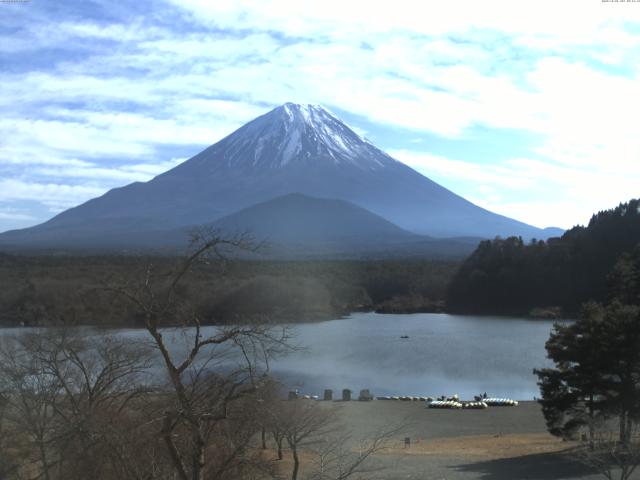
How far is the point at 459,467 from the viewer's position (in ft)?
43.5

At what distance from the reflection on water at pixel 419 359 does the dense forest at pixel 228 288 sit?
1.62m

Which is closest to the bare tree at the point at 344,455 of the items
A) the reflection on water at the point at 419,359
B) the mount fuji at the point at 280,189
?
the reflection on water at the point at 419,359

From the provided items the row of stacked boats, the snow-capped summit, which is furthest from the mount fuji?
the row of stacked boats

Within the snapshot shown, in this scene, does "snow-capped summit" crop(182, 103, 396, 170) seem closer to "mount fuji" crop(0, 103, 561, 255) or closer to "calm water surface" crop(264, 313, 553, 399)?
"mount fuji" crop(0, 103, 561, 255)

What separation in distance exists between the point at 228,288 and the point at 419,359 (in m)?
8.64

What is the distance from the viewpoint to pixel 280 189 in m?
129

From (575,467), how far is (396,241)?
10287cm

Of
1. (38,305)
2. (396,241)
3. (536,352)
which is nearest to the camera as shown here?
(38,305)

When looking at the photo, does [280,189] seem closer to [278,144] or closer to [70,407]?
[278,144]

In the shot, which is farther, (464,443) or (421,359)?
→ (421,359)

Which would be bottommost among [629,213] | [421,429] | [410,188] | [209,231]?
[421,429]

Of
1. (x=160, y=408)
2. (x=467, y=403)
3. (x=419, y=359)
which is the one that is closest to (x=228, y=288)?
(x=419, y=359)

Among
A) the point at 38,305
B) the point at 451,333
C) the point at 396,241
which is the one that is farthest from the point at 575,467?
the point at 396,241

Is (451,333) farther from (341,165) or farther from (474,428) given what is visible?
(341,165)
